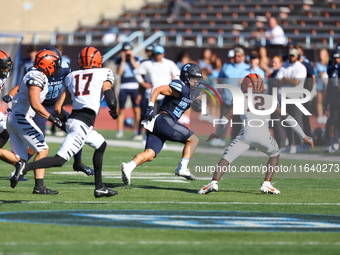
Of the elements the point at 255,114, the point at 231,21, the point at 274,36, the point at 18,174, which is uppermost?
the point at 231,21

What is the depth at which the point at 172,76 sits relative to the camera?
1510 cm

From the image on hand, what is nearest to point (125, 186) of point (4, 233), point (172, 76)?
point (4, 233)

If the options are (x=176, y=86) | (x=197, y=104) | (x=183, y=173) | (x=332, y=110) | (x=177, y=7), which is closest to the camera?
(x=176, y=86)

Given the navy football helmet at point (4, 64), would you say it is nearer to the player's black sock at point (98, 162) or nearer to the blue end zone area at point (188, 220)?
the player's black sock at point (98, 162)

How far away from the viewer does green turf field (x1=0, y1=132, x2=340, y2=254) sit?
5207 millimetres

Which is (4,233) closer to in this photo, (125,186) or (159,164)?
(125,186)

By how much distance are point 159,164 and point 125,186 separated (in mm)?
3241

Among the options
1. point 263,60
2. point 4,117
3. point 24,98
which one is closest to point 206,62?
point 263,60

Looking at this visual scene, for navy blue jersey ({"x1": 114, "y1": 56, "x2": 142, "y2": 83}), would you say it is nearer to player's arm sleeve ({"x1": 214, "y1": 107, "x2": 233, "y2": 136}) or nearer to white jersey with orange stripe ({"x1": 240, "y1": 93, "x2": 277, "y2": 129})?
player's arm sleeve ({"x1": 214, "y1": 107, "x2": 233, "y2": 136})

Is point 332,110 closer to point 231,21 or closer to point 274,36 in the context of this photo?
point 274,36

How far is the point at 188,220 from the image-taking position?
6.41 metres

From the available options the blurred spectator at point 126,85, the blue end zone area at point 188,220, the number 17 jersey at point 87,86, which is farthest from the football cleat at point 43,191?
the blurred spectator at point 126,85

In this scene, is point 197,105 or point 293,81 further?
point 293,81

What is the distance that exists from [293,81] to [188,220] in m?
5.33
